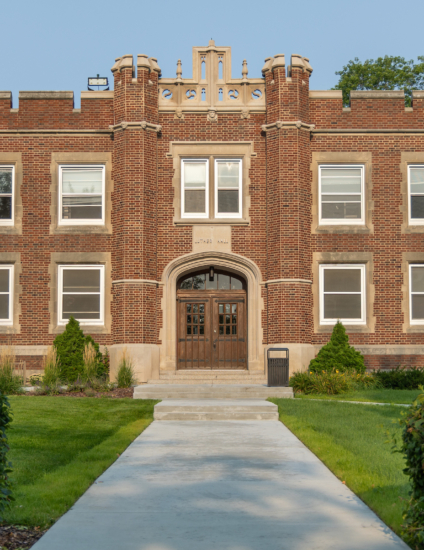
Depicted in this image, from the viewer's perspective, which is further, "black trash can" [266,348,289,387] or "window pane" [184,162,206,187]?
"window pane" [184,162,206,187]

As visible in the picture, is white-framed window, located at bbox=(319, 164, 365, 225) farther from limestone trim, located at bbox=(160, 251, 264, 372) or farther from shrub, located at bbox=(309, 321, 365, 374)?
shrub, located at bbox=(309, 321, 365, 374)

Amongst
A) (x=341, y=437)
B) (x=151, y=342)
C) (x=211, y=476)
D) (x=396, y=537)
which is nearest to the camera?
(x=396, y=537)

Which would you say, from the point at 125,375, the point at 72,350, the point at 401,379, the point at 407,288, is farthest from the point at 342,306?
the point at 72,350

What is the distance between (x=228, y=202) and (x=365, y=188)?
4.45m

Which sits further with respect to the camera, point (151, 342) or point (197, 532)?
point (151, 342)

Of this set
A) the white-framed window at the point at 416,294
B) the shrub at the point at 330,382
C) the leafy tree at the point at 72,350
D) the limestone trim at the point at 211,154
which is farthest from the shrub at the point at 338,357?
the leafy tree at the point at 72,350

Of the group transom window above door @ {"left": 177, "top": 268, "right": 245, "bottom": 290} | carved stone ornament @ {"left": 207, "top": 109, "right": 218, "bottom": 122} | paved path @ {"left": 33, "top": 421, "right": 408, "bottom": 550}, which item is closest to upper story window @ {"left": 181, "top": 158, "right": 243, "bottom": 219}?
carved stone ornament @ {"left": 207, "top": 109, "right": 218, "bottom": 122}

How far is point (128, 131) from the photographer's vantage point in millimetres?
21344

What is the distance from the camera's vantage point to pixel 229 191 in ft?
72.2

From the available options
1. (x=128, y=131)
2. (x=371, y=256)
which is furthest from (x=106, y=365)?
(x=371, y=256)

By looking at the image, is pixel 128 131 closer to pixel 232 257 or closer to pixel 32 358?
pixel 232 257

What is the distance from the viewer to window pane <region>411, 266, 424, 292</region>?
870 inches

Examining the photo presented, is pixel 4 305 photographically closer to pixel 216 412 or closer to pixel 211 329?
pixel 211 329

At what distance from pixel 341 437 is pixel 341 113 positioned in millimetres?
14111
